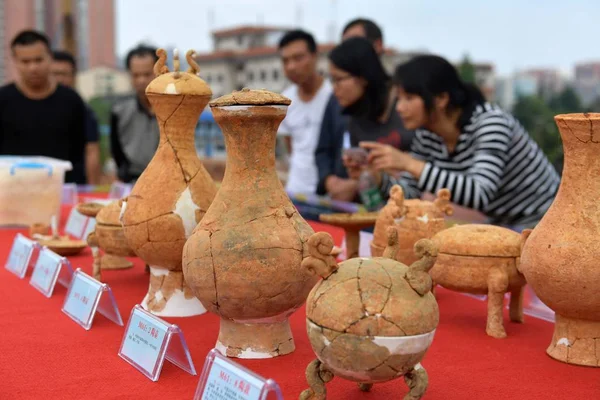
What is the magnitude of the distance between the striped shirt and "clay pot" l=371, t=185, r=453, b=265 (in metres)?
0.56

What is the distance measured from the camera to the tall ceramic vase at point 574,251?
1396 mm

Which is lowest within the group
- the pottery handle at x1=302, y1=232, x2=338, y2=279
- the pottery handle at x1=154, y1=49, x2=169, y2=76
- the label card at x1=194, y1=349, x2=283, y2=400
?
the label card at x1=194, y1=349, x2=283, y2=400

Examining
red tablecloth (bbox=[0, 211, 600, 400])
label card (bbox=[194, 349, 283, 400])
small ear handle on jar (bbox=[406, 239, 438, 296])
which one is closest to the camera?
label card (bbox=[194, 349, 283, 400])

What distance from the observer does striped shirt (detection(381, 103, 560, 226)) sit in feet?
8.18

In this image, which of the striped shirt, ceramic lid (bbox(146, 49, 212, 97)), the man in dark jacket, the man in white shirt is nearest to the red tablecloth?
ceramic lid (bbox(146, 49, 212, 97))

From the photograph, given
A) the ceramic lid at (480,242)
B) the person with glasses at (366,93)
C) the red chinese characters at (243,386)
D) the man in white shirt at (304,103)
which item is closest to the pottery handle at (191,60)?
the ceramic lid at (480,242)

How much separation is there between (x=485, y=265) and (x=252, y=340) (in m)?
0.58

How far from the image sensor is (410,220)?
1.90m

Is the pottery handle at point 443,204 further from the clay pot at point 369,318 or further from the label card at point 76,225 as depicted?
the label card at point 76,225

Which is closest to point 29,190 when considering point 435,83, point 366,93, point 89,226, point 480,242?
point 89,226

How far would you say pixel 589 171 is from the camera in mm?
1444

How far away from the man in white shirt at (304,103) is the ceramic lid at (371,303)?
2.70 m

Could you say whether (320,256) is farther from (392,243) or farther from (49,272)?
(49,272)

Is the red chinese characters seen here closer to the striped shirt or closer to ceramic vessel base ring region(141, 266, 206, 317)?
ceramic vessel base ring region(141, 266, 206, 317)
